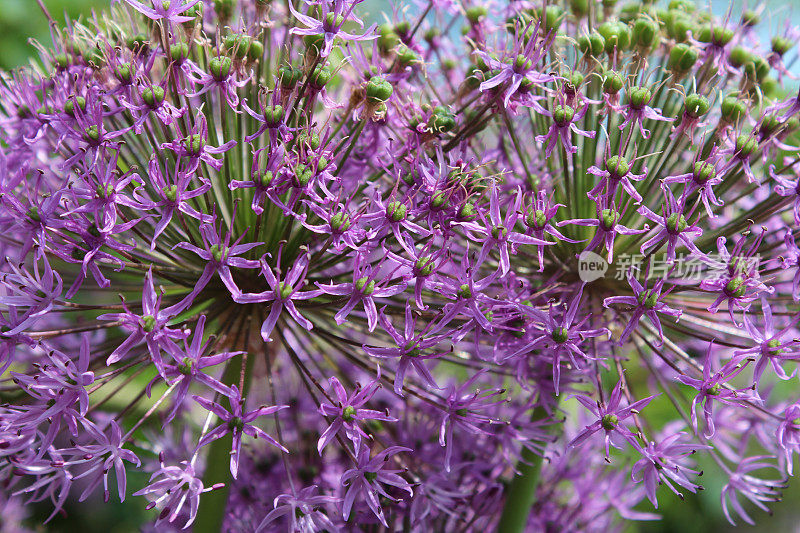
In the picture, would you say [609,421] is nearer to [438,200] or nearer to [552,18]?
[438,200]

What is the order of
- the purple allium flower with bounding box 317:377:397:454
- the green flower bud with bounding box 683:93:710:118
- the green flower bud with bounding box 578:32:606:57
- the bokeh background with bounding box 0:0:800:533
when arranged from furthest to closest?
the bokeh background with bounding box 0:0:800:533
the green flower bud with bounding box 578:32:606:57
the green flower bud with bounding box 683:93:710:118
the purple allium flower with bounding box 317:377:397:454

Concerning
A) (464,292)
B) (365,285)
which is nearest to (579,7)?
(464,292)

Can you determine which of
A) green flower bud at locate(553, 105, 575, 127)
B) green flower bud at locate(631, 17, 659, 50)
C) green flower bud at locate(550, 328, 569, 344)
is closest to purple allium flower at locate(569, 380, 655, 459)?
green flower bud at locate(550, 328, 569, 344)

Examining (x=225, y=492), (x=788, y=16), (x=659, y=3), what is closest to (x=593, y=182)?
(x=659, y=3)

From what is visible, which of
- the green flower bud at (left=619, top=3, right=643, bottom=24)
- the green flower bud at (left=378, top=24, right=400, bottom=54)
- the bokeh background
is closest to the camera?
the green flower bud at (left=378, top=24, right=400, bottom=54)

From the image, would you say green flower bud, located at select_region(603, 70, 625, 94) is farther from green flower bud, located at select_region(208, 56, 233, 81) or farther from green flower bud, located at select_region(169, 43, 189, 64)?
green flower bud, located at select_region(169, 43, 189, 64)

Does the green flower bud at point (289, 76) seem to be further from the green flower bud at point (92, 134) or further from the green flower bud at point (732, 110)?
the green flower bud at point (732, 110)
